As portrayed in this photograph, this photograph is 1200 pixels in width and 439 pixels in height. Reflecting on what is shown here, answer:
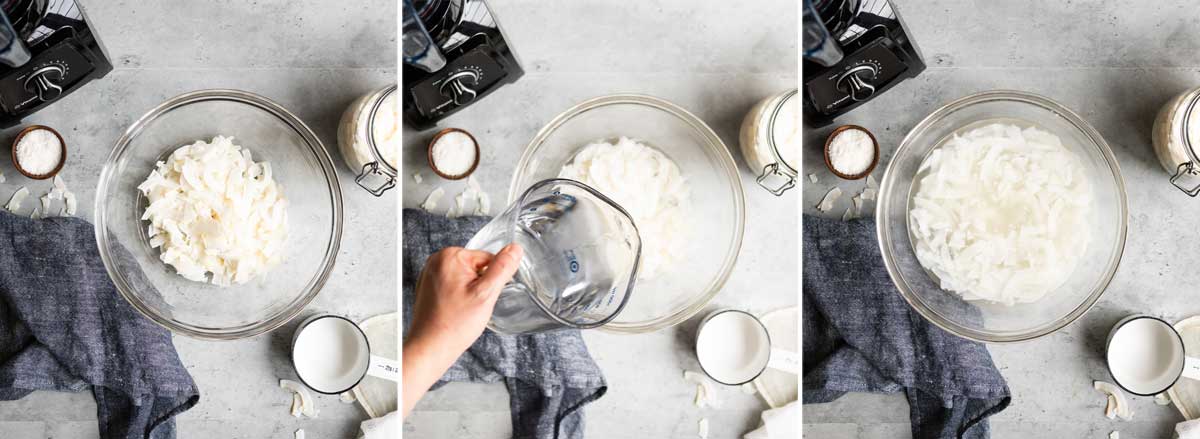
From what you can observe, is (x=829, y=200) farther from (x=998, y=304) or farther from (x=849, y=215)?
A: (x=998, y=304)

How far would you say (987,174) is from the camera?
61 centimetres

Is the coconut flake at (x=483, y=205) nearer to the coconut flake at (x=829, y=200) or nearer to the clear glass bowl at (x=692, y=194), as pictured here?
the clear glass bowl at (x=692, y=194)

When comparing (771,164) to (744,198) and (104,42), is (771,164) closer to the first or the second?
(744,198)

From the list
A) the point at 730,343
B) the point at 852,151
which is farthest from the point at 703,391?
the point at 852,151

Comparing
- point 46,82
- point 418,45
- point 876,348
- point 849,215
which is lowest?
point 876,348

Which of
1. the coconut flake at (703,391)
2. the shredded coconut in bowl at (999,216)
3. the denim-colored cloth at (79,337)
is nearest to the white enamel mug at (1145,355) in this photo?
the shredded coconut in bowl at (999,216)

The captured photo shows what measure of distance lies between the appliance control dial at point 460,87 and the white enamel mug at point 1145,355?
70 centimetres

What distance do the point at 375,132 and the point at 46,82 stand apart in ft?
1.17

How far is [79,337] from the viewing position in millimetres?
646

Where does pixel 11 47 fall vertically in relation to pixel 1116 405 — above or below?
above

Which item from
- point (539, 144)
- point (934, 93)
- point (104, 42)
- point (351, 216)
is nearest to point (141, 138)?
point (104, 42)

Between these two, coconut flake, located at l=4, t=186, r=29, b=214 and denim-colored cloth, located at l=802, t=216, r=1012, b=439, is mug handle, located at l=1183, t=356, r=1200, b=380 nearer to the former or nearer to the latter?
denim-colored cloth, located at l=802, t=216, r=1012, b=439

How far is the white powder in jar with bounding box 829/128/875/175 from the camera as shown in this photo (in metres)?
0.61

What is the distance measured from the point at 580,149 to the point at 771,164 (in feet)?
0.63
